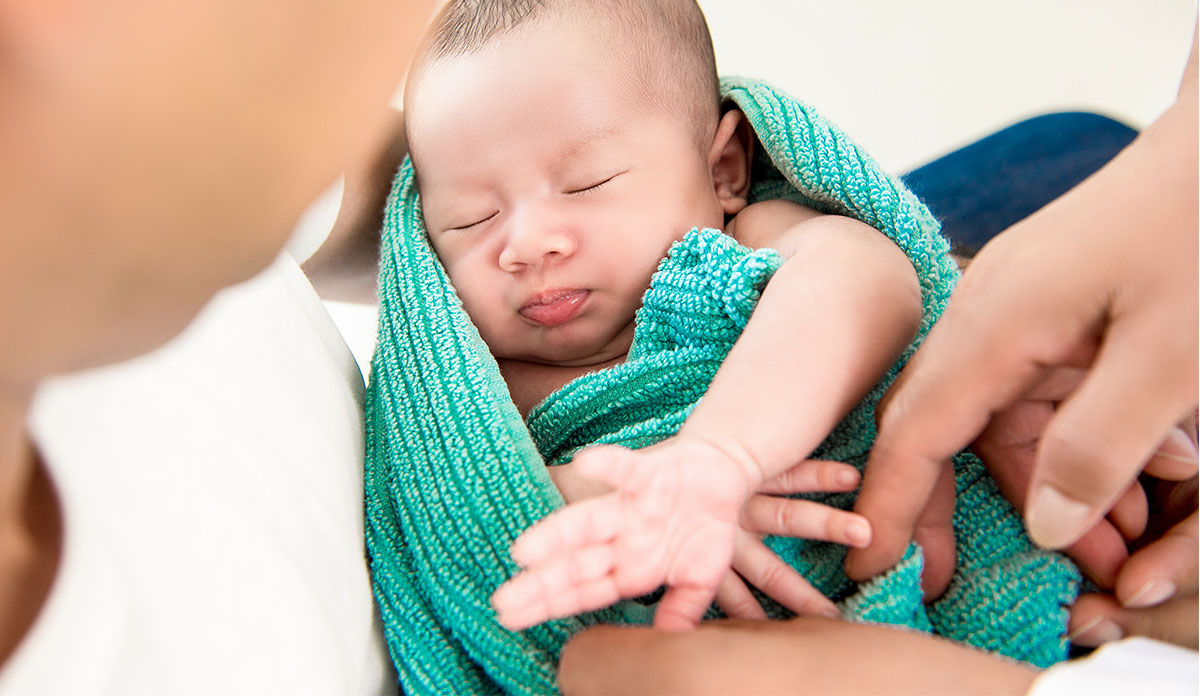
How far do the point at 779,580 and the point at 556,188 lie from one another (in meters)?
0.46

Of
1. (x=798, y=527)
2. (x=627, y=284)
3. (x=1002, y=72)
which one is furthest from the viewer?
(x=1002, y=72)

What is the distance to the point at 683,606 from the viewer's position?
50 cm

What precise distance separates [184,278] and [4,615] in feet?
0.99

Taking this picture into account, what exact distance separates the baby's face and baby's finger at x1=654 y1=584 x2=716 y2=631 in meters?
0.41

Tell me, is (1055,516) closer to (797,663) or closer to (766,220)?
(797,663)

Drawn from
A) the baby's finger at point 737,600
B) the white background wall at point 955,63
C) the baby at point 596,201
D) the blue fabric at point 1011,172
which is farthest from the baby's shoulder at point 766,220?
the white background wall at point 955,63

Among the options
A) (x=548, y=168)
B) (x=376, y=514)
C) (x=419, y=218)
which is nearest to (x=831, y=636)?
(x=376, y=514)

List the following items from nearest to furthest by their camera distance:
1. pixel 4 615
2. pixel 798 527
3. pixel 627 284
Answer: pixel 4 615, pixel 798 527, pixel 627 284

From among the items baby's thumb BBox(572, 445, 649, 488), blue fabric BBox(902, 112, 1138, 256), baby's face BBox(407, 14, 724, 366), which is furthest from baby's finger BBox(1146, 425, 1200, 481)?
blue fabric BBox(902, 112, 1138, 256)

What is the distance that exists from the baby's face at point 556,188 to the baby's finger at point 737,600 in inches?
13.8

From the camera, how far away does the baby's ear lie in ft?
3.21

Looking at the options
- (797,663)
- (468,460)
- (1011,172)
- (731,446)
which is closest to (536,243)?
(468,460)

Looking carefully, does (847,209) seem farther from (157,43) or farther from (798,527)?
(157,43)

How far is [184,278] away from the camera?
301 millimetres
